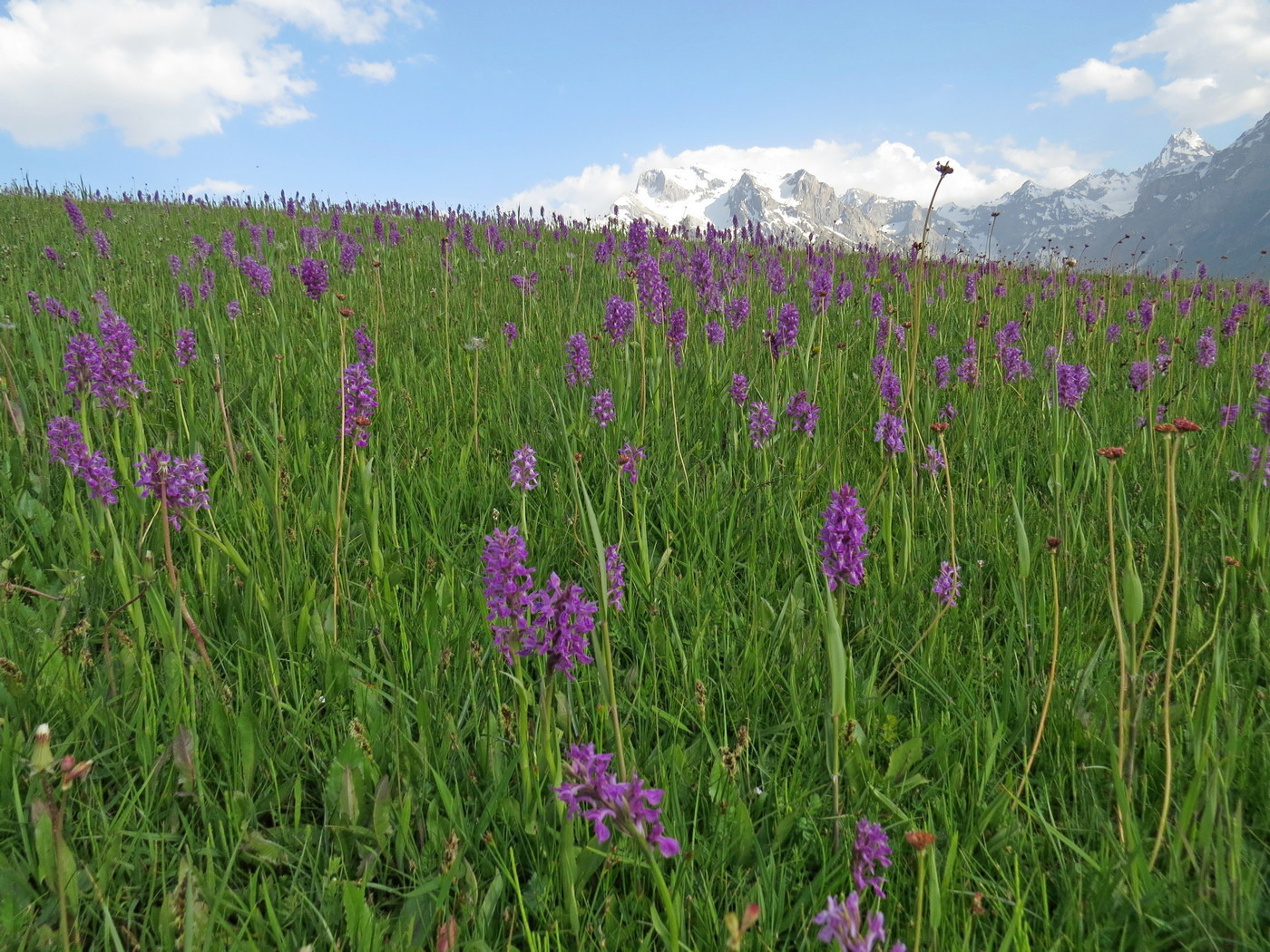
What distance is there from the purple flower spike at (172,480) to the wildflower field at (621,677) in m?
0.01

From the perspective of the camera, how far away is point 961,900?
3.91ft

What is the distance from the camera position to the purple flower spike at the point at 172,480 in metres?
1.74

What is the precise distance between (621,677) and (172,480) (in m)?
1.28

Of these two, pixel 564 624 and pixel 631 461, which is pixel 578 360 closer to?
pixel 631 461

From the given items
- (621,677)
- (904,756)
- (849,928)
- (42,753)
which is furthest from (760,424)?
(42,753)

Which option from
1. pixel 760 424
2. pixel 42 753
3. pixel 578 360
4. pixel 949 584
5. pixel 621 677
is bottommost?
pixel 621 677

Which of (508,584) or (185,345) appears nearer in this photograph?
(508,584)

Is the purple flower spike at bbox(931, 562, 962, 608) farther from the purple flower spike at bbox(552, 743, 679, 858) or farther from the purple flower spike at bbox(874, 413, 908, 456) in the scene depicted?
the purple flower spike at bbox(552, 743, 679, 858)

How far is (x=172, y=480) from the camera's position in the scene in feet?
6.06

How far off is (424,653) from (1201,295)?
10149mm

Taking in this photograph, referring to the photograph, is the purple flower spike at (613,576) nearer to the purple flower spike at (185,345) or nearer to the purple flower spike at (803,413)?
the purple flower spike at (803,413)

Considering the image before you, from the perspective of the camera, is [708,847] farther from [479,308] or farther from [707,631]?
[479,308]

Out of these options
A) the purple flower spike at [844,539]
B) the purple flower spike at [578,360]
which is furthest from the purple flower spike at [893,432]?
the purple flower spike at [578,360]

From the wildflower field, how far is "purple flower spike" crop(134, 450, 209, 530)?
0.04 feet
